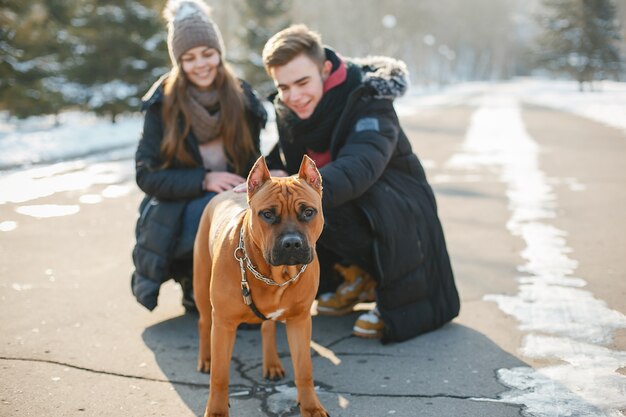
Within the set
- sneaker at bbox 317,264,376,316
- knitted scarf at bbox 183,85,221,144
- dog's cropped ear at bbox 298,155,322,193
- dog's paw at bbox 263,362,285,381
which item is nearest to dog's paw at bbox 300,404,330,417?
dog's paw at bbox 263,362,285,381

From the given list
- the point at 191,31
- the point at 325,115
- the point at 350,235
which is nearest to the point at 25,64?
the point at 191,31

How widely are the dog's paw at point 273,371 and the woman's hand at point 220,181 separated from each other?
1.36m

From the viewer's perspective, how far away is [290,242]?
307 centimetres

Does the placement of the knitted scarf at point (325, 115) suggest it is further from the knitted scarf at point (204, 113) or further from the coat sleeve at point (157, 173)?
the coat sleeve at point (157, 173)

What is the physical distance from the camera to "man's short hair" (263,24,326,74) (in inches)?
174

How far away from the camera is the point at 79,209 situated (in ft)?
29.8

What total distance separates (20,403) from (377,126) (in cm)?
269

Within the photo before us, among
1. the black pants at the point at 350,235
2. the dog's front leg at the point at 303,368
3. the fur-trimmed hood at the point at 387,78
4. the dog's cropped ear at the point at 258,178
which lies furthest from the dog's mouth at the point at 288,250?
the fur-trimmed hood at the point at 387,78

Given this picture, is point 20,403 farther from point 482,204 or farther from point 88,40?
point 88,40

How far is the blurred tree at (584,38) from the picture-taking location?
5044cm

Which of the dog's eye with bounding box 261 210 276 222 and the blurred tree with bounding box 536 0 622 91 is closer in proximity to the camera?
the dog's eye with bounding box 261 210 276 222

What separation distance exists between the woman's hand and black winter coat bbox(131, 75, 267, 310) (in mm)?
46

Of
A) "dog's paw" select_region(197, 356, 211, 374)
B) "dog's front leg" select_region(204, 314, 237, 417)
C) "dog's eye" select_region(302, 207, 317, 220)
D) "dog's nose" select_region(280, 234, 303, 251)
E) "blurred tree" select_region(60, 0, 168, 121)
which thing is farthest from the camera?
"blurred tree" select_region(60, 0, 168, 121)

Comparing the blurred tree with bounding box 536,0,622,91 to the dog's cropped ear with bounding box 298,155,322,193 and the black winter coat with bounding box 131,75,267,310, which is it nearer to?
the black winter coat with bounding box 131,75,267,310
